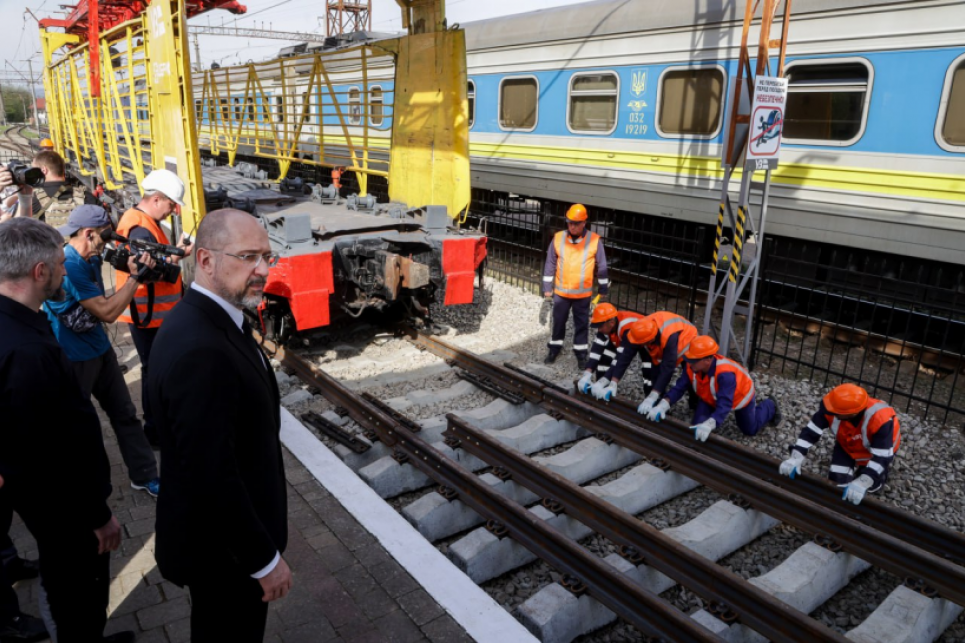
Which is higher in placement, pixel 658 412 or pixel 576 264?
pixel 576 264

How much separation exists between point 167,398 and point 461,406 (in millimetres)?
3860

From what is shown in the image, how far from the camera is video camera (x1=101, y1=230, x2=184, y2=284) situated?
3469 mm

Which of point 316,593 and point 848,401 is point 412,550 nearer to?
point 316,593

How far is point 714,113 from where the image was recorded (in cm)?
769

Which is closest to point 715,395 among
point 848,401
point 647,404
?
point 647,404

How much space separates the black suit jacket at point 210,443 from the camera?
185 cm

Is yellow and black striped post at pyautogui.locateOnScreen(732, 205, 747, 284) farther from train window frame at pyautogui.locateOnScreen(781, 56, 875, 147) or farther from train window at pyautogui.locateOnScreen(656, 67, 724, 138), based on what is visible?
train window at pyautogui.locateOnScreen(656, 67, 724, 138)

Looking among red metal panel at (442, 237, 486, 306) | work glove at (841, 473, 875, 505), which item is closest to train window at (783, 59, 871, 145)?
red metal panel at (442, 237, 486, 306)

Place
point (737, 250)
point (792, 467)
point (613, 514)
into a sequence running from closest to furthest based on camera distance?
point (613, 514)
point (792, 467)
point (737, 250)

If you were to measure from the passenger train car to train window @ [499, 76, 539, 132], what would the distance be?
0.03 metres

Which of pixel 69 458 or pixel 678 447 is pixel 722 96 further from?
pixel 69 458

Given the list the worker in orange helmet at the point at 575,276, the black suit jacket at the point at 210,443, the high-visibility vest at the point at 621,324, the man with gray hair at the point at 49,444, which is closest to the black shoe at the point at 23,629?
the man with gray hair at the point at 49,444

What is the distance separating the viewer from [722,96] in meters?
7.55

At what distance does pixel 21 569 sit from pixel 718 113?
7.66 meters
